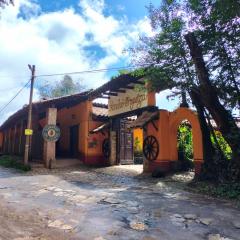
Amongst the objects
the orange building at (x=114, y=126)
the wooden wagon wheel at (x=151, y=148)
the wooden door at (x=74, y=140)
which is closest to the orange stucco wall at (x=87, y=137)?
the orange building at (x=114, y=126)

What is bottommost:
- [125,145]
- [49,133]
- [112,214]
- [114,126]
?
[112,214]

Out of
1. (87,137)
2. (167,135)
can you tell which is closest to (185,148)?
(167,135)

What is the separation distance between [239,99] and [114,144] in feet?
35.2

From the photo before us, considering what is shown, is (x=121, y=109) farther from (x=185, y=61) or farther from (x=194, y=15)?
(x=194, y=15)

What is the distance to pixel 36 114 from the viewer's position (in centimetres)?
2214

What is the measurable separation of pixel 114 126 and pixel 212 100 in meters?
10.3

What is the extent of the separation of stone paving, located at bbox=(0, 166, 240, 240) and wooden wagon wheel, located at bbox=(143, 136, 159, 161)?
14.5 ft

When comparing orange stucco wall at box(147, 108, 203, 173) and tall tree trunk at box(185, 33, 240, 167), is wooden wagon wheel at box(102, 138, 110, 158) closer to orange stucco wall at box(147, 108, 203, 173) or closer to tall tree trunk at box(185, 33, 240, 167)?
orange stucco wall at box(147, 108, 203, 173)

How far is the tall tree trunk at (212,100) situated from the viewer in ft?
35.3

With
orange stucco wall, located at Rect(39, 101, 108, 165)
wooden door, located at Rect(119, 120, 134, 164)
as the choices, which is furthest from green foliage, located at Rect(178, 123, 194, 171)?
orange stucco wall, located at Rect(39, 101, 108, 165)

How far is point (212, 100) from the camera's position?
11.0 metres

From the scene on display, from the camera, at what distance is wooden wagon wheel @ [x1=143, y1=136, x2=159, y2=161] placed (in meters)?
15.7

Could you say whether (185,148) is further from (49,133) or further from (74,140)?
(74,140)

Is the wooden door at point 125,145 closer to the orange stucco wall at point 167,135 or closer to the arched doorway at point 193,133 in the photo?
the orange stucco wall at point 167,135
